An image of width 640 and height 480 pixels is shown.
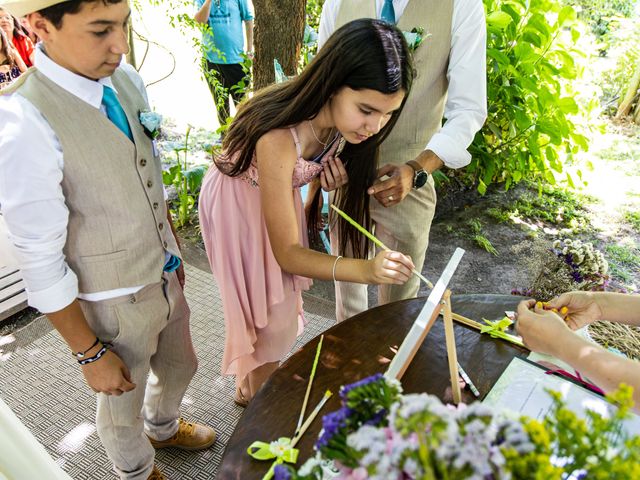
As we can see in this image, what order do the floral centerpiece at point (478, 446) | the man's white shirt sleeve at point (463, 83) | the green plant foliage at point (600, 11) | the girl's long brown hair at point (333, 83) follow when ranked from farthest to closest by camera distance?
1. the green plant foliage at point (600, 11)
2. the man's white shirt sleeve at point (463, 83)
3. the girl's long brown hair at point (333, 83)
4. the floral centerpiece at point (478, 446)

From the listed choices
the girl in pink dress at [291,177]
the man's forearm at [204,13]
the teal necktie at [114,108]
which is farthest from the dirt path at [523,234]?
the man's forearm at [204,13]

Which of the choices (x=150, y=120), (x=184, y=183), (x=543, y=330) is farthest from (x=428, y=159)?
(x=184, y=183)

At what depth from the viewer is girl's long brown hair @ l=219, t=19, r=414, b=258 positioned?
1.29 m

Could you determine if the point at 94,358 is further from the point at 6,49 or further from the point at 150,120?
the point at 6,49

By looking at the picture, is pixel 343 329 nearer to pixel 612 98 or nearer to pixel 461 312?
pixel 461 312

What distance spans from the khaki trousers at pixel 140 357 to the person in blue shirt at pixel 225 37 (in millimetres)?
2641

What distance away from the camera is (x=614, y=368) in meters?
0.90

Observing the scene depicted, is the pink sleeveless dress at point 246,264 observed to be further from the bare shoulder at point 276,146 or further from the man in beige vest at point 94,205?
the man in beige vest at point 94,205

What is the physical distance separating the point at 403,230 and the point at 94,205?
123cm

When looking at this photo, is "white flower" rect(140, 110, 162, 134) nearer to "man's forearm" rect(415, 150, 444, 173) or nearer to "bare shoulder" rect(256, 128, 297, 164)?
"bare shoulder" rect(256, 128, 297, 164)

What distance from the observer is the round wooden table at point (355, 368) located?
41.5 inches

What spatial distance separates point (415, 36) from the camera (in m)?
1.63

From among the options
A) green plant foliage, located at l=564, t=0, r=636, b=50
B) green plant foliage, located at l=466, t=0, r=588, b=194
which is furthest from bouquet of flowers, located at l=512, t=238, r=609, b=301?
green plant foliage, located at l=564, t=0, r=636, b=50

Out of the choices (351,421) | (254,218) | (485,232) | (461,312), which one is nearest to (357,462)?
(351,421)
